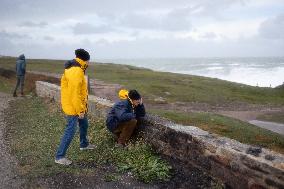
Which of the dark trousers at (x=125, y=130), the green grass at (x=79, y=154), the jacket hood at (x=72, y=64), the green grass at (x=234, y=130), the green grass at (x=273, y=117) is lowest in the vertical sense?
the green grass at (x=273, y=117)

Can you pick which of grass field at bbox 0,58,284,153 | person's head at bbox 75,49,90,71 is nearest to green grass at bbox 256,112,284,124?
grass field at bbox 0,58,284,153

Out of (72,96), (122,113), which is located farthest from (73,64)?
(122,113)

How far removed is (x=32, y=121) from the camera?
43.5 ft

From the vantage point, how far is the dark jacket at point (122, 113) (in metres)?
8.91

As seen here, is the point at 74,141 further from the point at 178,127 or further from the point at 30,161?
the point at 178,127

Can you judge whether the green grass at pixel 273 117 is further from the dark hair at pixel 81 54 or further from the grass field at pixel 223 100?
Result: the dark hair at pixel 81 54

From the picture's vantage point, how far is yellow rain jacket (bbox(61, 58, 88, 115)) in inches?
316

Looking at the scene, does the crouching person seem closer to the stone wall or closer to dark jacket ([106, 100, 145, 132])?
dark jacket ([106, 100, 145, 132])

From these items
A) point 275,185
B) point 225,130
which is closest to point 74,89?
point 275,185

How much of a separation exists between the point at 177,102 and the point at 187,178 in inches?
743

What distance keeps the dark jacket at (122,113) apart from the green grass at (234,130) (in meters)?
6.10

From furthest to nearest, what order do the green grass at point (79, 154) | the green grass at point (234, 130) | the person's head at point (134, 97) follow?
the green grass at point (234, 130), the person's head at point (134, 97), the green grass at point (79, 154)

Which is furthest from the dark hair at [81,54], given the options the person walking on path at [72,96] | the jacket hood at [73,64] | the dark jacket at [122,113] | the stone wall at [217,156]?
the stone wall at [217,156]

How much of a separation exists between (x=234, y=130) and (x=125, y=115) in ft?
26.6
